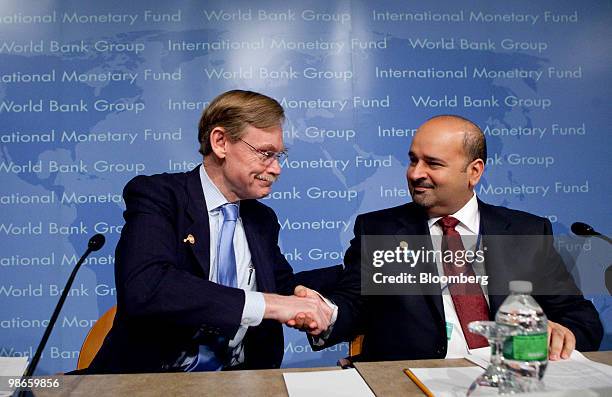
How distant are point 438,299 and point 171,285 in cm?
101

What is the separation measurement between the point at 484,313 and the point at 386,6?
2.35m

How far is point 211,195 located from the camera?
213cm

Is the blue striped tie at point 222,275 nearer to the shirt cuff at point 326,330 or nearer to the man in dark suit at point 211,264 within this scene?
the man in dark suit at point 211,264

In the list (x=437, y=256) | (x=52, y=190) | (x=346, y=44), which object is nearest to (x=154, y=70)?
(x=52, y=190)

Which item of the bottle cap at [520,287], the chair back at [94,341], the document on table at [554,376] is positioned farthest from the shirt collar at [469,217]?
the chair back at [94,341]

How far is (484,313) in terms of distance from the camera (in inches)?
80.0

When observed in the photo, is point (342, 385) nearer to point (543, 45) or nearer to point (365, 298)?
point (365, 298)

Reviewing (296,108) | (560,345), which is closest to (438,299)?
(560,345)

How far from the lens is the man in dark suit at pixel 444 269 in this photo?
2035 mm

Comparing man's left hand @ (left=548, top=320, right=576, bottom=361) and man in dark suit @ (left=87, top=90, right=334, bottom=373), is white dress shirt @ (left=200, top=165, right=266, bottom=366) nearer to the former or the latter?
man in dark suit @ (left=87, top=90, right=334, bottom=373)

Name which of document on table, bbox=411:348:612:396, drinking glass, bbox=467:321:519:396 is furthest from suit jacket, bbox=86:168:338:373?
drinking glass, bbox=467:321:519:396

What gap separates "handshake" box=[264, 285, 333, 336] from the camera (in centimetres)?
174

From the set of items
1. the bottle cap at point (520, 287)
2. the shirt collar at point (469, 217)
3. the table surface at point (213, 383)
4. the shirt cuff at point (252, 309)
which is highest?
the shirt collar at point (469, 217)

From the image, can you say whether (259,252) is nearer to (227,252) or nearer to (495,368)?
(227,252)
